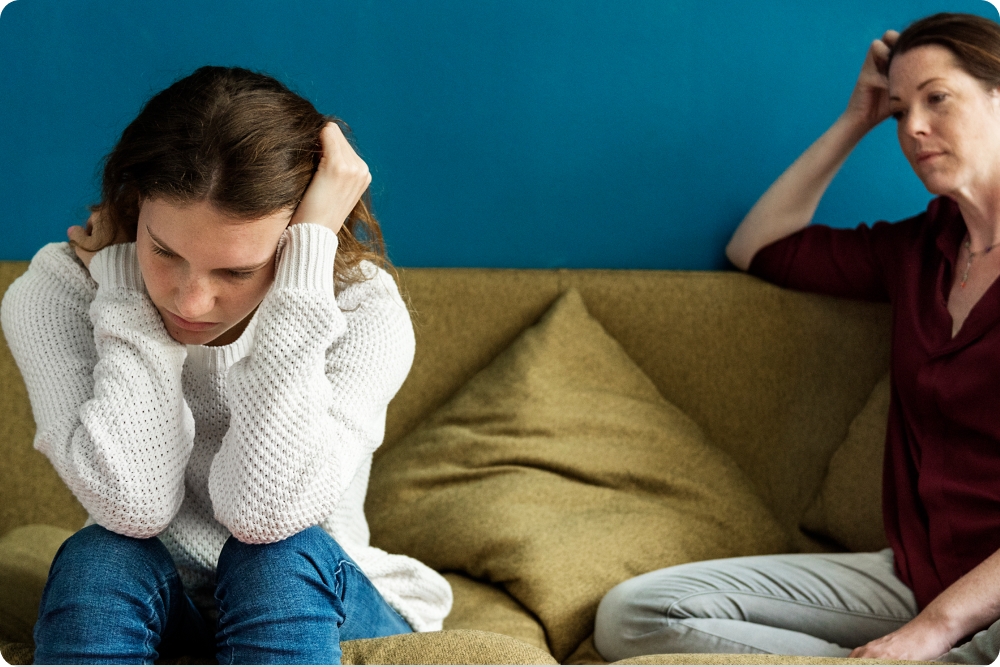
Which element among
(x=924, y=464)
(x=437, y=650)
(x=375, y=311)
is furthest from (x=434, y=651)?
(x=924, y=464)

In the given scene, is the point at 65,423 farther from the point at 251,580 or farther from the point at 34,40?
the point at 34,40

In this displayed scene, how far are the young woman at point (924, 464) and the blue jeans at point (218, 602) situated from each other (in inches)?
21.9

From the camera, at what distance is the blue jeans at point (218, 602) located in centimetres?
87

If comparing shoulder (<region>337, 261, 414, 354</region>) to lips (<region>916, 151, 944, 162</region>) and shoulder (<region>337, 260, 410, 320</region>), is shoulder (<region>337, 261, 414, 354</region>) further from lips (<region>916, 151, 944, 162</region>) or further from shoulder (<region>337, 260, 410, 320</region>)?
lips (<region>916, 151, 944, 162</region>)

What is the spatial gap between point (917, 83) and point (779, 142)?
446mm

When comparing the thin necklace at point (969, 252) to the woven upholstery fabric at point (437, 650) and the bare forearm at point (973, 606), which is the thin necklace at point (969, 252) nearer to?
the bare forearm at point (973, 606)

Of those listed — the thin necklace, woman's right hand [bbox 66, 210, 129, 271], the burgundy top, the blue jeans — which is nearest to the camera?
the blue jeans

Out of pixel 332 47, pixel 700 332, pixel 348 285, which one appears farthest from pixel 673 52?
pixel 348 285

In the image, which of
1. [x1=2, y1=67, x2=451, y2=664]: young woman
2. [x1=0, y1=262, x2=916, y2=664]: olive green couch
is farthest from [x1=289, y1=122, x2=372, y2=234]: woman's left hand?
[x1=0, y1=262, x2=916, y2=664]: olive green couch

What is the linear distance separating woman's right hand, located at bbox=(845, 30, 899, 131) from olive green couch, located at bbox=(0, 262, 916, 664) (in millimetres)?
361

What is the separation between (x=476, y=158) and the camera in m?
1.74

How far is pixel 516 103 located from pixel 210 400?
0.93 m

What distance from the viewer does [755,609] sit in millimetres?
1312

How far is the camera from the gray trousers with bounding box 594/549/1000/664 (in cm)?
127
